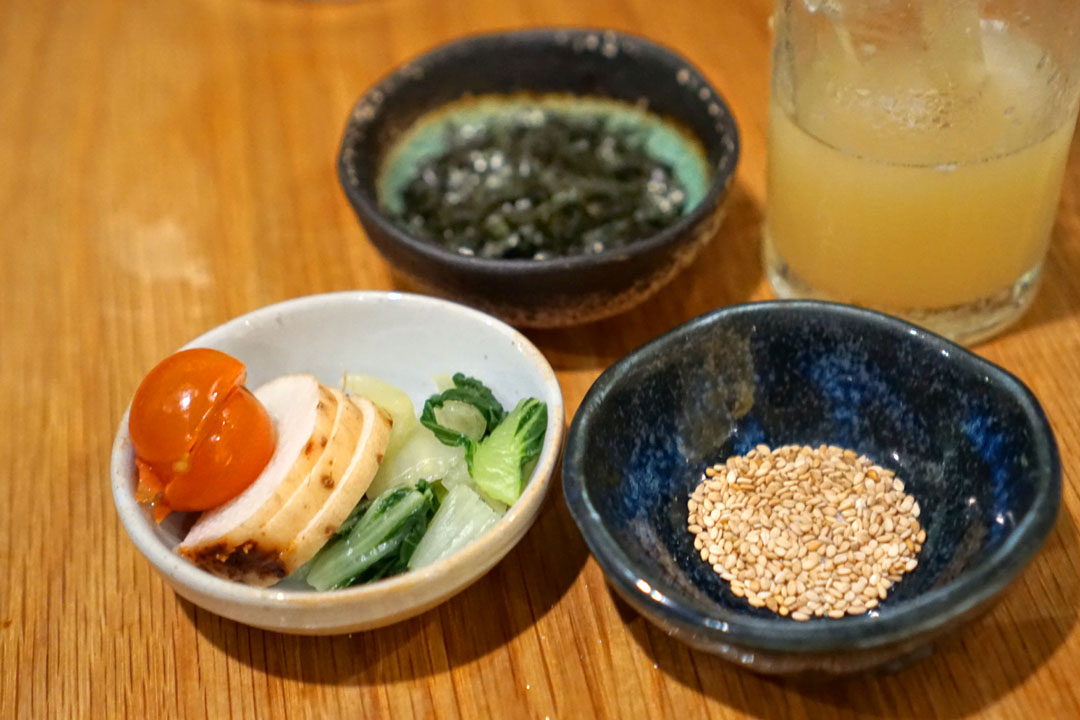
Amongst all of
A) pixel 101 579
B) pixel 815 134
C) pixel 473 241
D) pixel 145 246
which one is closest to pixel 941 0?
pixel 815 134

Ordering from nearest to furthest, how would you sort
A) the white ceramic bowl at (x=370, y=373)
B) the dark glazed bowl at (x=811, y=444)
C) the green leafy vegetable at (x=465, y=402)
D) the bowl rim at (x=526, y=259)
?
1. the dark glazed bowl at (x=811, y=444)
2. the white ceramic bowl at (x=370, y=373)
3. the green leafy vegetable at (x=465, y=402)
4. the bowl rim at (x=526, y=259)

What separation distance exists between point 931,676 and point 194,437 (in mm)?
858

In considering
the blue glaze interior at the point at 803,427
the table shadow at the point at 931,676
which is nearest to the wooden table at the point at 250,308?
the table shadow at the point at 931,676

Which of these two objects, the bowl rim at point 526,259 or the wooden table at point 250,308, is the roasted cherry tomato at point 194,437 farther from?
the bowl rim at point 526,259

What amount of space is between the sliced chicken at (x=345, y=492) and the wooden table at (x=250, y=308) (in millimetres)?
144

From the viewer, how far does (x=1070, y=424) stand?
4.20 ft

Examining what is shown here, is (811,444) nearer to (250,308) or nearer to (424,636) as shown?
(424,636)

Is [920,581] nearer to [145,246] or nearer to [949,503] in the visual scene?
[949,503]

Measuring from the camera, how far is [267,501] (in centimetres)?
105

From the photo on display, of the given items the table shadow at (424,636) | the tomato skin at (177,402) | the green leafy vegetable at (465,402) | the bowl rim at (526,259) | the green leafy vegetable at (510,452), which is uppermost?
the bowl rim at (526,259)

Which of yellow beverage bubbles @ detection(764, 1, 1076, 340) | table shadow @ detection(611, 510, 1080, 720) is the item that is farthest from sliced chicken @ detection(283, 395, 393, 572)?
yellow beverage bubbles @ detection(764, 1, 1076, 340)

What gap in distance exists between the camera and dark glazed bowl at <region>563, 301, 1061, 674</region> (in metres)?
0.88

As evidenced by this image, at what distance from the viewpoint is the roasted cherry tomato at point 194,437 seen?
3.56 feet

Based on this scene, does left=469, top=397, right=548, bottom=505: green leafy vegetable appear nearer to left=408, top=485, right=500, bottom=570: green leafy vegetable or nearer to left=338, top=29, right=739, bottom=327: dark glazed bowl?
left=408, top=485, right=500, bottom=570: green leafy vegetable
